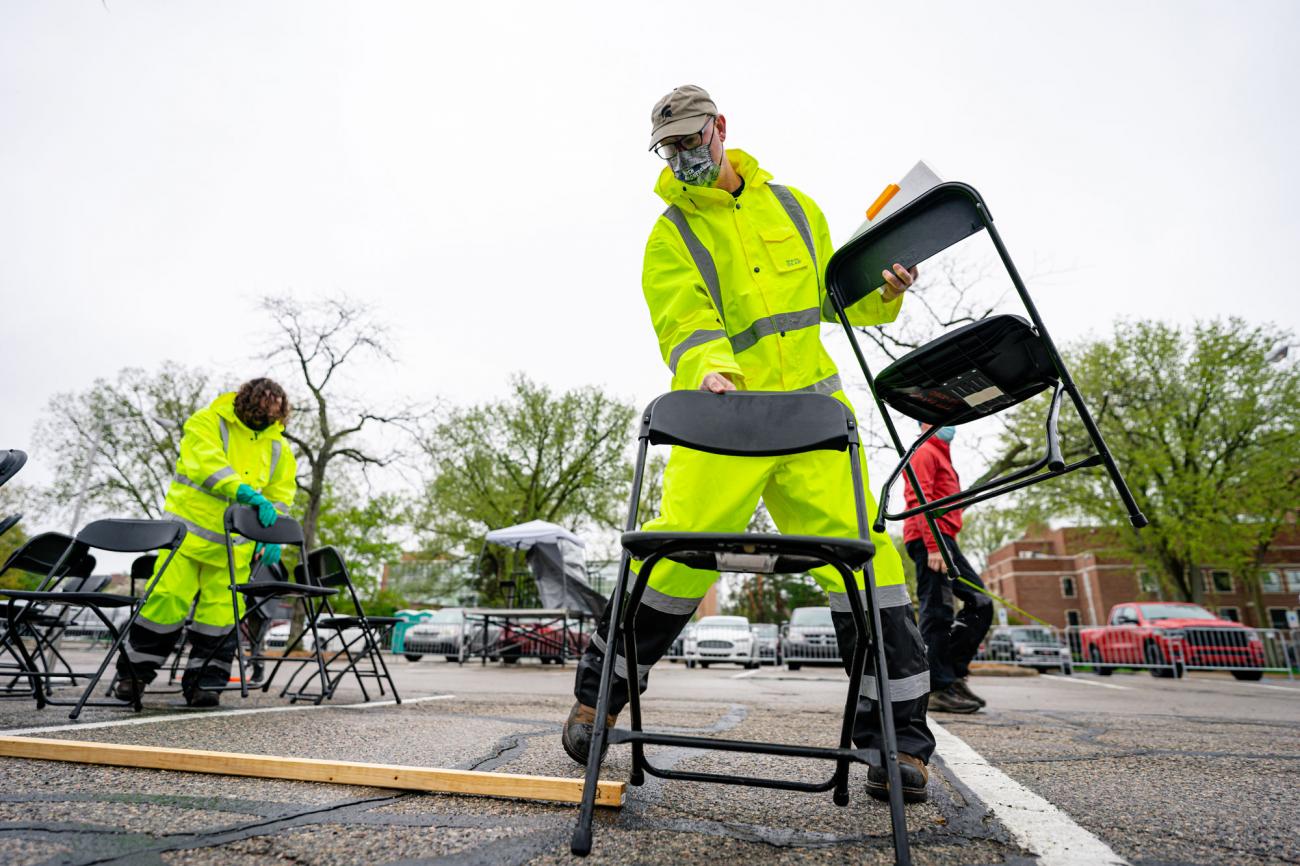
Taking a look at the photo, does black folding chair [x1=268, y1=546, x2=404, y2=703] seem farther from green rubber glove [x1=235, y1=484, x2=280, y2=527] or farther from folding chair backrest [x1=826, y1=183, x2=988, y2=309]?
folding chair backrest [x1=826, y1=183, x2=988, y2=309]

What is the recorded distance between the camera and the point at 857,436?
1.96 m

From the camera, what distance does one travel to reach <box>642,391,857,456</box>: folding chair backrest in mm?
1961

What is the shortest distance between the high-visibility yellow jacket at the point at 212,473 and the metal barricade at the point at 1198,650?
17651mm

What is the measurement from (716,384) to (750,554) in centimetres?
60

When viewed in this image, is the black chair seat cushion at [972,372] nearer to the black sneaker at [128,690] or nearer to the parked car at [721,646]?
the black sneaker at [128,690]

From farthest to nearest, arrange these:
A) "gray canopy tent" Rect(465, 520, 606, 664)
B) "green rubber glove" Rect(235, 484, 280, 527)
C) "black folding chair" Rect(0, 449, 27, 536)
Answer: "gray canopy tent" Rect(465, 520, 606, 664), "green rubber glove" Rect(235, 484, 280, 527), "black folding chair" Rect(0, 449, 27, 536)

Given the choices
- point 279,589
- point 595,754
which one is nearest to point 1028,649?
point 279,589

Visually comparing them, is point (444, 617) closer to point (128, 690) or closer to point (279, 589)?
point (128, 690)

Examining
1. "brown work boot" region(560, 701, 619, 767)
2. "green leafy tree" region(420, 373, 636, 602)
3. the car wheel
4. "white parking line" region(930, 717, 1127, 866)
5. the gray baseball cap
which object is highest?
"green leafy tree" region(420, 373, 636, 602)

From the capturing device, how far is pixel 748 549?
1577 millimetres

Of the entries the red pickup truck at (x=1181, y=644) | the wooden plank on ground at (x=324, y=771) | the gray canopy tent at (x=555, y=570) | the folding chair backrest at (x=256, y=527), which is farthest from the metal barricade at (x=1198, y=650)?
the wooden plank on ground at (x=324, y=771)

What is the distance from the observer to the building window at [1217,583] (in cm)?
4738

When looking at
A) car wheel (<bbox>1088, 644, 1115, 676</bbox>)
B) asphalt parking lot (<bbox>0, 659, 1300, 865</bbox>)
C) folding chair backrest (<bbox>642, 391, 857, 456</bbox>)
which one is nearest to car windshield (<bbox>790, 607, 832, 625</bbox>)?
car wheel (<bbox>1088, 644, 1115, 676</bbox>)

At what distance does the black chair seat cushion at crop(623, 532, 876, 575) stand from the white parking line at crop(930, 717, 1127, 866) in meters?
0.72
